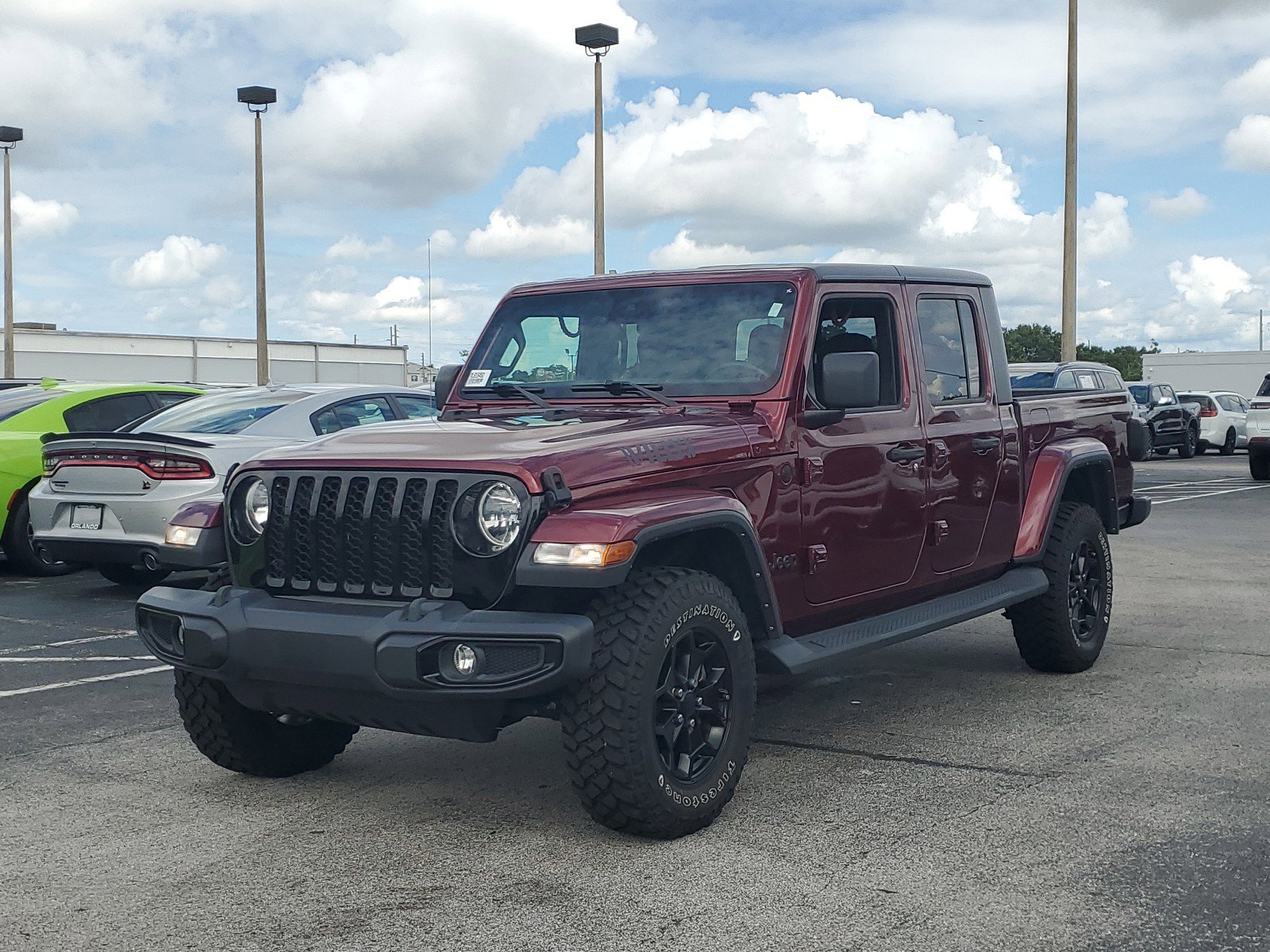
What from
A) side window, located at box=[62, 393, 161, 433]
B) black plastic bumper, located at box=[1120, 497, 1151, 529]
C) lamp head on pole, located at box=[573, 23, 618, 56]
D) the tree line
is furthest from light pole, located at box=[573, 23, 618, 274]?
Answer: the tree line

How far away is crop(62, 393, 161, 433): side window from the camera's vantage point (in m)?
12.5

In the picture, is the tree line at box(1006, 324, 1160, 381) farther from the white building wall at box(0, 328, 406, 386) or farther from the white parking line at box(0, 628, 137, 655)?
the white parking line at box(0, 628, 137, 655)

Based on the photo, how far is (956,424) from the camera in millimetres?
6535

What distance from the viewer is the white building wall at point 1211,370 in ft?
183

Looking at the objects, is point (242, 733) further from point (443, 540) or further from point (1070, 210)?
point (1070, 210)

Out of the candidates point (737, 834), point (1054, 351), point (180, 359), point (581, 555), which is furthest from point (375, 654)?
point (1054, 351)

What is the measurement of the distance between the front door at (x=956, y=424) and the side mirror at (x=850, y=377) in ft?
2.97

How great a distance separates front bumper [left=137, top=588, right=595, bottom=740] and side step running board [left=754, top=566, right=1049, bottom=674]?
1091 millimetres

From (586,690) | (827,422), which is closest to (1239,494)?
(827,422)

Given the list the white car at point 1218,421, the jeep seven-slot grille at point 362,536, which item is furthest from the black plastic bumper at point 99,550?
the white car at point 1218,421

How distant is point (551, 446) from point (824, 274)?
1743mm

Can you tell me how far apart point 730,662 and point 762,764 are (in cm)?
94

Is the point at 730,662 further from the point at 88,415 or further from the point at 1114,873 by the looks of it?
the point at 88,415

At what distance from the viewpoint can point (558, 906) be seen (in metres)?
4.14
